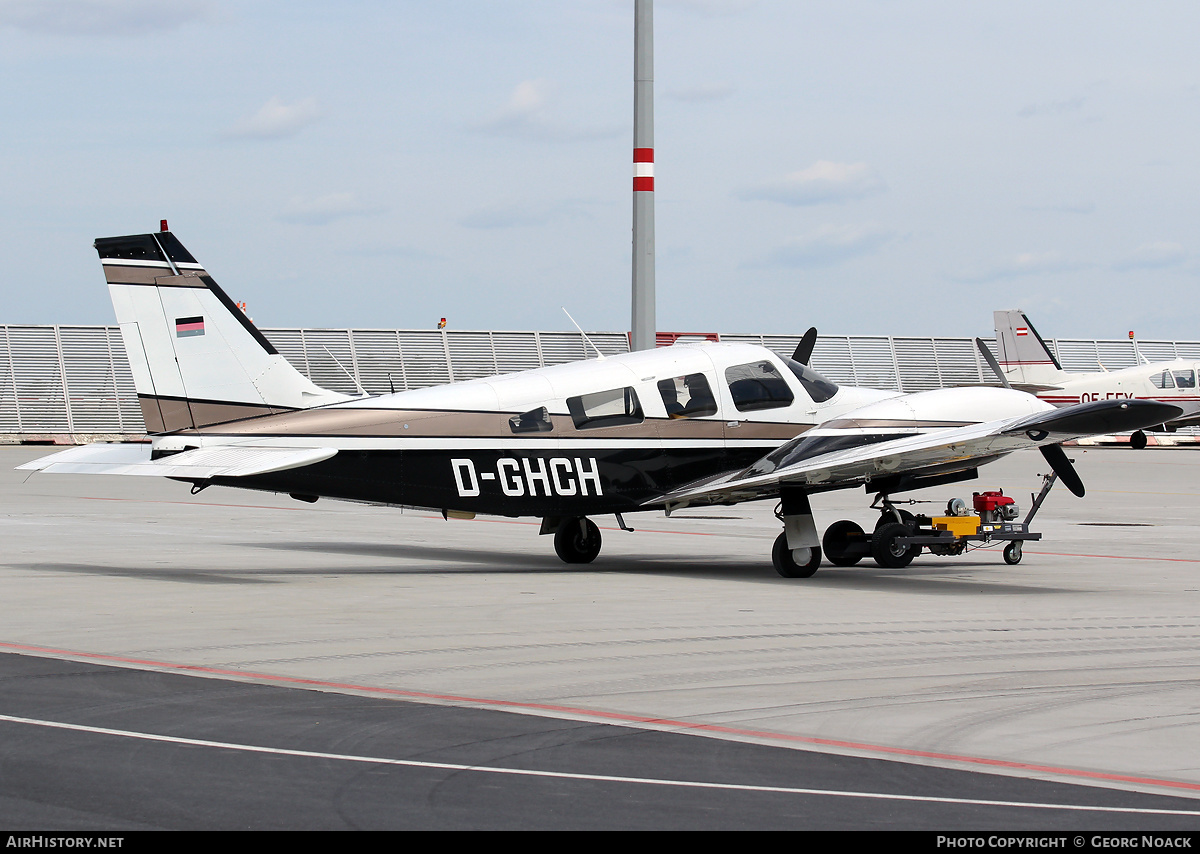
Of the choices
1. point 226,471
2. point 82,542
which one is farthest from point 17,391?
point 226,471

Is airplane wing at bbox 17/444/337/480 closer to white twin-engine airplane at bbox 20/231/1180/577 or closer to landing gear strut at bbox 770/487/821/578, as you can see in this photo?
white twin-engine airplane at bbox 20/231/1180/577

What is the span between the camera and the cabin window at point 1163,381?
1937 inches

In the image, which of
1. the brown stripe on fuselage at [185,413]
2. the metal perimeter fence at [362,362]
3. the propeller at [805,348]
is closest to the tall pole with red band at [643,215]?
the propeller at [805,348]

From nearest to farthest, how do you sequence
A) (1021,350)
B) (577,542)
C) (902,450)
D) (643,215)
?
1. (902,450)
2. (577,542)
3. (643,215)
4. (1021,350)

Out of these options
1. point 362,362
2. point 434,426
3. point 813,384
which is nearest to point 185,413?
point 434,426

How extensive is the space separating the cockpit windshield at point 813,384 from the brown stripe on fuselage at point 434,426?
44.9 inches

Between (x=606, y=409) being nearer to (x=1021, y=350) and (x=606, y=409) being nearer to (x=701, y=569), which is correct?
(x=701, y=569)

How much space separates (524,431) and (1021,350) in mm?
39682

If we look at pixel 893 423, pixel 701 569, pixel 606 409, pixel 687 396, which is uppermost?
pixel 687 396

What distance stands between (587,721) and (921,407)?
9.40m

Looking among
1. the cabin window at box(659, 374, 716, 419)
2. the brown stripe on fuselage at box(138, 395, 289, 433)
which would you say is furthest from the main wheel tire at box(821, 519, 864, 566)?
the brown stripe on fuselage at box(138, 395, 289, 433)

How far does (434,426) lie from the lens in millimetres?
16625

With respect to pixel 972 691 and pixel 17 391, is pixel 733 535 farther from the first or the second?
pixel 17 391

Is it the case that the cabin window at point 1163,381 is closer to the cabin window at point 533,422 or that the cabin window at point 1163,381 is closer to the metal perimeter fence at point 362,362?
the metal perimeter fence at point 362,362
